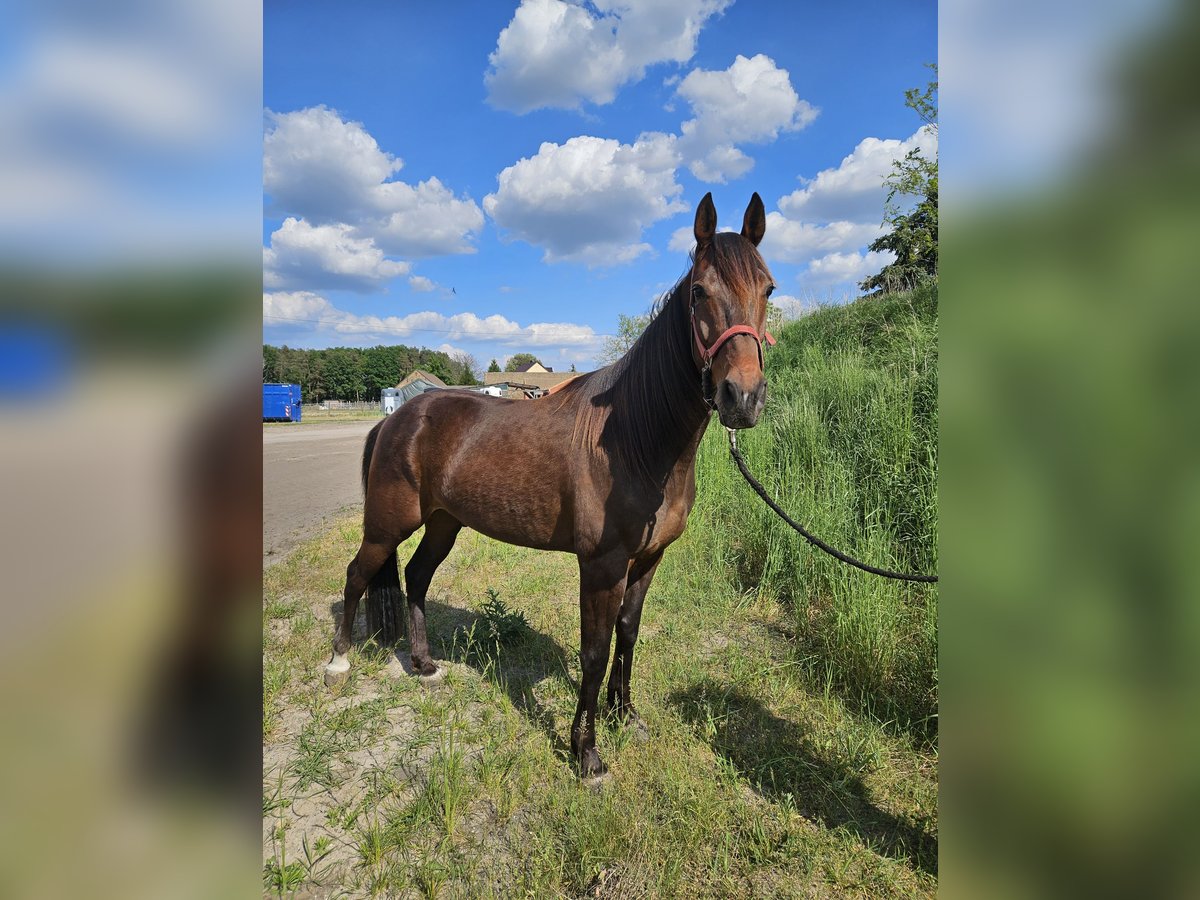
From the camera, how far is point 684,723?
2.81 m

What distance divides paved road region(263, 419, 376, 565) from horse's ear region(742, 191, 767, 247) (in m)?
4.24

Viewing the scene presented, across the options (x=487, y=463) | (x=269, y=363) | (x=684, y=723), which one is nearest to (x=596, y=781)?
(x=684, y=723)

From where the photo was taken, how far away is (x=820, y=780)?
94.3 inches

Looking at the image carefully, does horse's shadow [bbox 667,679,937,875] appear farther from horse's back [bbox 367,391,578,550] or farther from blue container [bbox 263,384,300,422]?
blue container [bbox 263,384,300,422]

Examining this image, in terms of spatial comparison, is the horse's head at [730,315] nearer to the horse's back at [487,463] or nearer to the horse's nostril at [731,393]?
the horse's nostril at [731,393]

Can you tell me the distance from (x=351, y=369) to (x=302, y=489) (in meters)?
59.6

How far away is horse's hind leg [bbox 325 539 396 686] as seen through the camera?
336 centimetres
